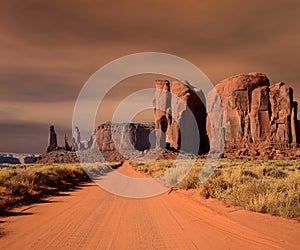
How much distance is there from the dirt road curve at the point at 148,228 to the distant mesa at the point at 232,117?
67.8 m

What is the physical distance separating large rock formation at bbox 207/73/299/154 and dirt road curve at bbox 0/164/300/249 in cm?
7834

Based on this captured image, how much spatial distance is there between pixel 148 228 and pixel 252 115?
89223mm

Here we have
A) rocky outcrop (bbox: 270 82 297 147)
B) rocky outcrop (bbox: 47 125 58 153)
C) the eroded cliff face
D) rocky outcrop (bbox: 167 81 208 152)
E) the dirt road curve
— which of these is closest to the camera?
the dirt road curve

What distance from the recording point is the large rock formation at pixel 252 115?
85.8 metres

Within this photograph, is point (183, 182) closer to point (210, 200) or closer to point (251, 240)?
point (210, 200)

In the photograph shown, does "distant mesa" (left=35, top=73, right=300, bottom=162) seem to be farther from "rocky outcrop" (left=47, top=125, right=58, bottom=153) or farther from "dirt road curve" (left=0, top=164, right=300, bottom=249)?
"rocky outcrop" (left=47, top=125, right=58, bottom=153)

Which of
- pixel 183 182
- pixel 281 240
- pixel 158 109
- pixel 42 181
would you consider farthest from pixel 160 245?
pixel 158 109

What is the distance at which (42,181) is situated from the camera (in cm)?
1902

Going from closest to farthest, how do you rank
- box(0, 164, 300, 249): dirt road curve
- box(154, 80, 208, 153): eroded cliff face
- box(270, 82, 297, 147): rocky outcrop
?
1. box(0, 164, 300, 249): dirt road curve
2. box(270, 82, 297, 147): rocky outcrop
3. box(154, 80, 208, 153): eroded cliff face

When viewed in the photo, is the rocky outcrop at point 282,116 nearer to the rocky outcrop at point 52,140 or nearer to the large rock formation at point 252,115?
the large rock formation at point 252,115

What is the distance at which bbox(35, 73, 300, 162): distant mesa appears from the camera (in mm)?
85312

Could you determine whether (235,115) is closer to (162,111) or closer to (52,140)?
(162,111)

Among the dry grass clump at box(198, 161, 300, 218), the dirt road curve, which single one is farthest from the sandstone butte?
the dirt road curve

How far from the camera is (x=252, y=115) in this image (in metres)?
91.6
